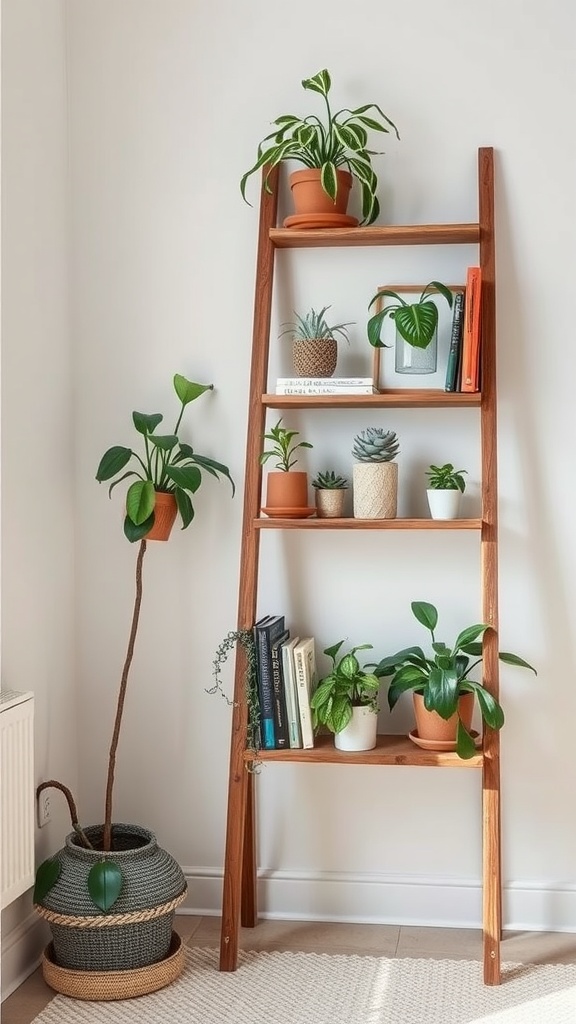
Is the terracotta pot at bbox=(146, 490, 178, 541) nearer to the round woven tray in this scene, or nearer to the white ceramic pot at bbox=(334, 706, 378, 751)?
the white ceramic pot at bbox=(334, 706, 378, 751)

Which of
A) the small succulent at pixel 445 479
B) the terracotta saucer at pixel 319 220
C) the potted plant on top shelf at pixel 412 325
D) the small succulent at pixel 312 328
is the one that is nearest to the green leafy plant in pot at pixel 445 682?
the small succulent at pixel 445 479

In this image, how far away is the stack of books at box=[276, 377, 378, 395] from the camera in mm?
2541

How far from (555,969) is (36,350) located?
1.84 m

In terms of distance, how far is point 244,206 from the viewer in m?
2.79

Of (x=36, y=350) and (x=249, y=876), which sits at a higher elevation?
(x=36, y=350)

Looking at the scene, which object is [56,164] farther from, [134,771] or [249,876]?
[249,876]

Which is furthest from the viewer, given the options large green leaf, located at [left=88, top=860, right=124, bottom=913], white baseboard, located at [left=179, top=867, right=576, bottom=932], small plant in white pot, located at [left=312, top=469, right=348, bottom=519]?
white baseboard, located at [left=179, top=867, right=576, bottom=932]

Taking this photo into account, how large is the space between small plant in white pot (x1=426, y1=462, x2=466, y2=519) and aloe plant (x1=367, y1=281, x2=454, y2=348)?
30 centimetres

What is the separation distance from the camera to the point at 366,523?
8.25ft

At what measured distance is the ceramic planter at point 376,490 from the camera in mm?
2537

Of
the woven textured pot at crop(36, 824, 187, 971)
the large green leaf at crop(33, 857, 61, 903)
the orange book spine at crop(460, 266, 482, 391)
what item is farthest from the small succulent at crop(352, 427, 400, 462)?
the large green leaf at crop(33, 857, 61, 903)

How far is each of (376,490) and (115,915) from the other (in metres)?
1.08

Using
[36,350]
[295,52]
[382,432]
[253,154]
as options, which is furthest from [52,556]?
[295,52]

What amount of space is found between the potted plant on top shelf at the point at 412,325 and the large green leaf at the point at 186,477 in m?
0.50
